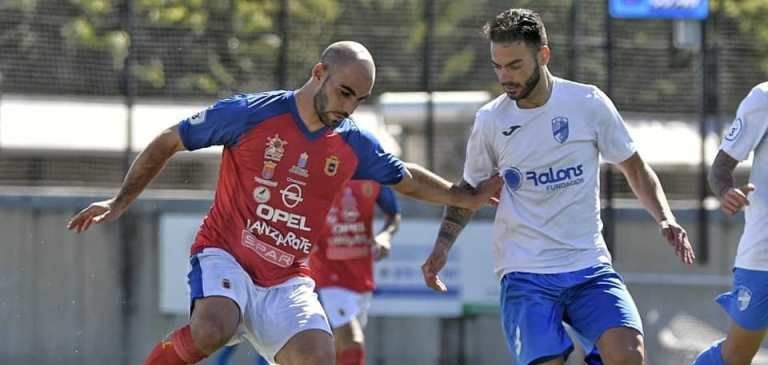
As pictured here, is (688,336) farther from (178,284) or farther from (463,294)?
(178,284)

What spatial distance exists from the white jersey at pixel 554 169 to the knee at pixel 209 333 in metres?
1.36

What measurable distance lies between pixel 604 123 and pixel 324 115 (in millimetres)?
1276

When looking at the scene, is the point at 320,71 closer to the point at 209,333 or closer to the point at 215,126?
the point at 215,126

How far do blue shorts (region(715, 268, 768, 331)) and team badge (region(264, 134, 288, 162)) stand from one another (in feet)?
7.79

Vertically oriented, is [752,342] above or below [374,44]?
below

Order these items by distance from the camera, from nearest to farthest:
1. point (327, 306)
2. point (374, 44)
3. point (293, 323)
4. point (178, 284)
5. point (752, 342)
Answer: point (293, 323), point (752, 342), point (327, 306), point (178, 284), point (374, 44)

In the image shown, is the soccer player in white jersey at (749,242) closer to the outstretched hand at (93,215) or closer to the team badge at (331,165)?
the team badge at (331,165)

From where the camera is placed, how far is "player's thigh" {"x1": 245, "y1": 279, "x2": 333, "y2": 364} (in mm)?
6195

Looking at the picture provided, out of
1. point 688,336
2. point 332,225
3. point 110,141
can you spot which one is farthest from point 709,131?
point 110,141

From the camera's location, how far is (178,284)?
1127 cm

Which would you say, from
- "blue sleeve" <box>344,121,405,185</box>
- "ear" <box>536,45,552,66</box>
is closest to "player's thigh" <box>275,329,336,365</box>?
"blue sleeve" <box>344,121,405,185</box>

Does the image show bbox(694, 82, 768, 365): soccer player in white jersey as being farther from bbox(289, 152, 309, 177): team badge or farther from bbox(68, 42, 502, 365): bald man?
bbox(289, 152, 309, 177): team badge

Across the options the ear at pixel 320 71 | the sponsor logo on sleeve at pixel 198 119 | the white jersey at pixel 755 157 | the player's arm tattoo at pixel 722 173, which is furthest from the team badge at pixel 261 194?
the white jersey at pixel 755 157

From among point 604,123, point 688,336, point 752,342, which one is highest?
point 604,123
